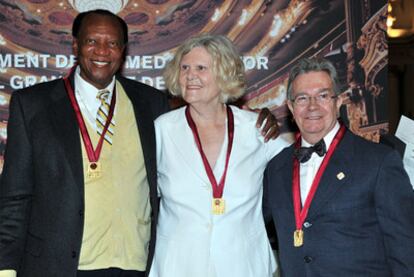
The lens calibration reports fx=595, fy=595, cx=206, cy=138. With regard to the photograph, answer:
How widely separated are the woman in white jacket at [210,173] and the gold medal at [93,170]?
37 centimetres

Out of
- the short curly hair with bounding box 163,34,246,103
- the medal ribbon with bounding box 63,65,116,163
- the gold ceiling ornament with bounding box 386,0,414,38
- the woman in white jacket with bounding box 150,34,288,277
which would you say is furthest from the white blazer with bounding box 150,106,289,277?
the gold ceiling ornament with bounding box 386,0,414,38

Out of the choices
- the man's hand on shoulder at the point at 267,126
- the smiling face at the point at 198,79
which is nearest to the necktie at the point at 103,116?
the smiling face at the point at 198,79

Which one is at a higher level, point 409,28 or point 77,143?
point 409,28

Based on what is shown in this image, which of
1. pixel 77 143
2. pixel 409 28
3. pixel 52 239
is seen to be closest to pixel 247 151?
pixel 77 143

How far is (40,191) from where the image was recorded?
2.92 meters

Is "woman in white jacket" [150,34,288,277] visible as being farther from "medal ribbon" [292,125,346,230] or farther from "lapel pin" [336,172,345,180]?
"lapel pin" [336,172,345,180]

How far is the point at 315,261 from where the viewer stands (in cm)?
267

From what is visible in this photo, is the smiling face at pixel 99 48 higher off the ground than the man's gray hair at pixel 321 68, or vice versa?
the smiling face at pixel 99 48

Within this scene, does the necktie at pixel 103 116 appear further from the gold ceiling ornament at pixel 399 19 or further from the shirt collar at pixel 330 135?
the gold ceiling ornament at pixel 399 19

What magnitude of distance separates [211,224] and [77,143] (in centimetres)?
78

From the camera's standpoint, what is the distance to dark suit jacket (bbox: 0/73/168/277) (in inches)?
113

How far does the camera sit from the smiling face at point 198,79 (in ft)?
10.4

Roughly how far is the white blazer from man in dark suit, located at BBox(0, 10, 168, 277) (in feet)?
0.33

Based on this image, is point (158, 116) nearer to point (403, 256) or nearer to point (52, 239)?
point (52, 239)
